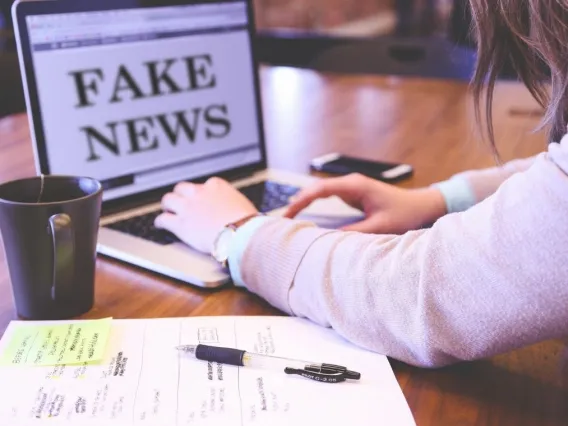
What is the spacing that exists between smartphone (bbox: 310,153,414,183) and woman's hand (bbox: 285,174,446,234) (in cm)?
20

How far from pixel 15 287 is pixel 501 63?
51 centimetres

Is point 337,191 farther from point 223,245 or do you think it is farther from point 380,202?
point 223,245

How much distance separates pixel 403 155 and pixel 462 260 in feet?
2.29

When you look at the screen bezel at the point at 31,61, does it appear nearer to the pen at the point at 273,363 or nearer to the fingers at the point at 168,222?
→ the fingers at the point at 168,222

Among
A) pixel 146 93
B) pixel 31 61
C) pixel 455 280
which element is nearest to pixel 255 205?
pixel 146 93

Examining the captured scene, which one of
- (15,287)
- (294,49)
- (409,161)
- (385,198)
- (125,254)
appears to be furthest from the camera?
(294,49)

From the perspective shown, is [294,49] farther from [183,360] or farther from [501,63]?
[183,360]

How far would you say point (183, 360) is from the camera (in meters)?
0.56

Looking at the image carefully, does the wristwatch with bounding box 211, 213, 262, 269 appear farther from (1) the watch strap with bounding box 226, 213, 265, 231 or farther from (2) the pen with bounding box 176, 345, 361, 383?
(2) the pen with bounding box 176, 345, 361, 383

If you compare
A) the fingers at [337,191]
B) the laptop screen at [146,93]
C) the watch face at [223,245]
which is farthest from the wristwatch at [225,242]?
the laptop screen at [146,93]

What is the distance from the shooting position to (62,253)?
608 mm

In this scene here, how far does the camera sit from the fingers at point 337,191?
0.84 metres

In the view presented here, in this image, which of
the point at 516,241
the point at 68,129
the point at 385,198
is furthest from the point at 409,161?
the point at 516,241

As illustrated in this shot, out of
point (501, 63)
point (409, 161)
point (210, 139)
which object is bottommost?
point (409, 161)
